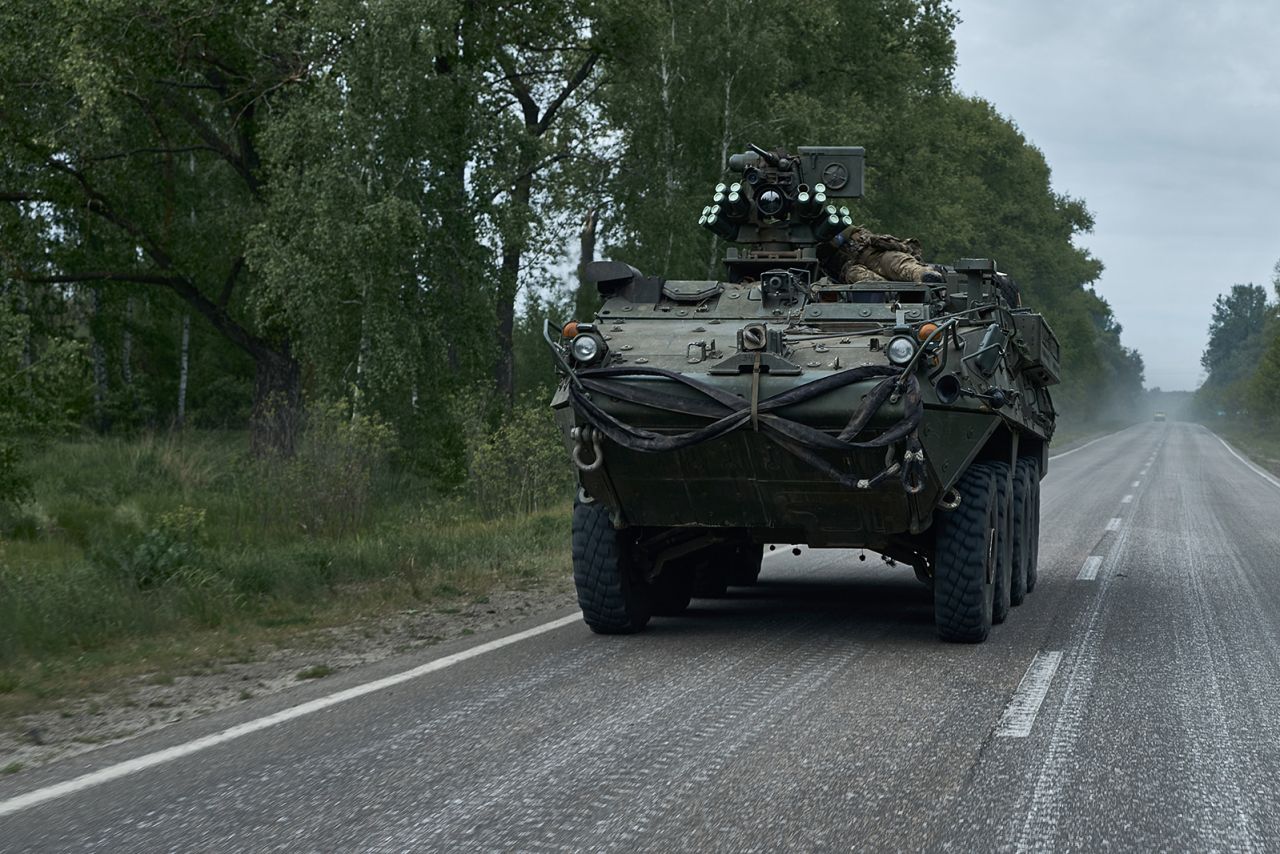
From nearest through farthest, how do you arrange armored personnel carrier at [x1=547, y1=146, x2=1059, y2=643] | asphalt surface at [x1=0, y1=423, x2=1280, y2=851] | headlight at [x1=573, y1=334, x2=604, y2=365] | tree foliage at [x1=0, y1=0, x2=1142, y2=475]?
asphalt surface at [x1=0, y1=423, x2=1280, y2=851] < armored personnel carrier at [x1=547, y1=146, x2=1059, y2=643] < headlight at [x1=573, y1=334, x2=604, y2=365] < tree foliage at [x1=0, y1=0, x2=1142, y2=475]

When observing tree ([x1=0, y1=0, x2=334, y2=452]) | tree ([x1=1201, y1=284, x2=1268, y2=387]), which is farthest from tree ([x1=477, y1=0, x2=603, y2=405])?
tree ([x1=1201, y1=284, x2=1268, y2=387])

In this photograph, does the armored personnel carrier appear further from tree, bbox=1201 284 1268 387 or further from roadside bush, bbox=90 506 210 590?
tree, bbox=1201 284 1268 387

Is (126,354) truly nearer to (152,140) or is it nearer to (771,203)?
(152,140)

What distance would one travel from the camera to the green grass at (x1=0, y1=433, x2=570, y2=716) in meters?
8.62

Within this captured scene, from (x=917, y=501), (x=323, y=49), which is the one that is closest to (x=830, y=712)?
(x=917, y=501)

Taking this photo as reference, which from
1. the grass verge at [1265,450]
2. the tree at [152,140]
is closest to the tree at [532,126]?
the tree at [152,140]

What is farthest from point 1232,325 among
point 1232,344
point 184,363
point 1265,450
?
point 184,363

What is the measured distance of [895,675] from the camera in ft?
24.7

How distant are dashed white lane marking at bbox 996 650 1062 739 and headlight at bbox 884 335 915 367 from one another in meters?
1.78

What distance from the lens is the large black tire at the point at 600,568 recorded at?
8766 millimetres

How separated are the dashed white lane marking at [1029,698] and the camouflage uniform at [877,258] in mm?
2804

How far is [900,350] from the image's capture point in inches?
305

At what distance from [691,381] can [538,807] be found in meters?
3.46

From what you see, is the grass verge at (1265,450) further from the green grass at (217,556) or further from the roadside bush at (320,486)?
the roadside bush at (320,486)
